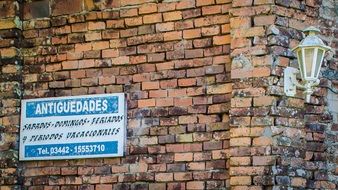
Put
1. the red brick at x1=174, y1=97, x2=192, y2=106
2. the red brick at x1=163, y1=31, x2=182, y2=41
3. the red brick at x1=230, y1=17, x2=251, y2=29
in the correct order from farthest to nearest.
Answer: the red brick at x1=163, y1=31, x2=182, y2=41
the red brick at x1=174, y1=97, x2=192, y2=106
the red brick at x1=230, y1=17, x2=251, y2=29

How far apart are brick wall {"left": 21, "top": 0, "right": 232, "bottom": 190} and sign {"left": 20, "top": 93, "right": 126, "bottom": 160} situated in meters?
0.09

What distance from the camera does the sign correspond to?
20.3ft

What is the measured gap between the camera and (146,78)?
20.5 ft

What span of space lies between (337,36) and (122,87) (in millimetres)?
1988

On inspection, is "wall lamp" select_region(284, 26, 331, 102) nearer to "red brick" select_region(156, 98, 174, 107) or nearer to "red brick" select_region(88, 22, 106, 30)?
"red brick" select_region(156, 98, 174, 107)

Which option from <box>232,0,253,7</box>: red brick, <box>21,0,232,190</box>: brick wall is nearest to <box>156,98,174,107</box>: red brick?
<box>21,0,232,190</box>: brick wall

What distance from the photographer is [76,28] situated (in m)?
6.55

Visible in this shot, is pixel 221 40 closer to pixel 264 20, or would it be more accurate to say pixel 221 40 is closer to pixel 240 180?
pixel 264 20

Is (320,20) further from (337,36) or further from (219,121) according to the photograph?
(219,121)

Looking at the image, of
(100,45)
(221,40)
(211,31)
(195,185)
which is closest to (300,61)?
(221,40)

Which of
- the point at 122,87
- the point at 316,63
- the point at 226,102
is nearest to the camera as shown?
the point at 316,63

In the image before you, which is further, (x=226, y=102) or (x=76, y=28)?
(x=76, y=28)

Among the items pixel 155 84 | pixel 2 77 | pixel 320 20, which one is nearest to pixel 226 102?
pixel 155 84

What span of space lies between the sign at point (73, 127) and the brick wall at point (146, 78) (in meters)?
0.09
